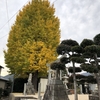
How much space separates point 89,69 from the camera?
4.41m

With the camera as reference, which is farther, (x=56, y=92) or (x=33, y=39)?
(x=33, y=39)

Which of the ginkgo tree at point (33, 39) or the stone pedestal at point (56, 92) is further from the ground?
the ginkgo tree at point (33, 39)

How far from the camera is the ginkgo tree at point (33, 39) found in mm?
10680

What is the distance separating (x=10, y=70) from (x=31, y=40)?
368cm

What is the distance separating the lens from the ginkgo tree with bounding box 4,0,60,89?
1068cm

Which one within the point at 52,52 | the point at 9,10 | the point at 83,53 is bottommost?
the point at 83,53

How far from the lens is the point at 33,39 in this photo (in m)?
11.5

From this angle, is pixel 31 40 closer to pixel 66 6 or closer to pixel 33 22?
pixel 33 22

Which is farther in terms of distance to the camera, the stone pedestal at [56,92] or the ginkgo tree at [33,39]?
the ginkgo tree at [33,39]

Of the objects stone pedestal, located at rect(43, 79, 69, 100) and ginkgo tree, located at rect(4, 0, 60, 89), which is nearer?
stone pedestal, located at rect(43, 79, 69, 100)

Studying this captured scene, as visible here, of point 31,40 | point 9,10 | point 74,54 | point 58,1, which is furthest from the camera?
point 31,40

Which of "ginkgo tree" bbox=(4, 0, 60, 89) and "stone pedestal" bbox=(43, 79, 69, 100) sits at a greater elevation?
"ginkgo tree" bbox=(4, 0, 60, 89)

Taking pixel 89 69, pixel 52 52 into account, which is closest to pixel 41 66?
pixel 52 52

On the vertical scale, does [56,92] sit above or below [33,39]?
below
